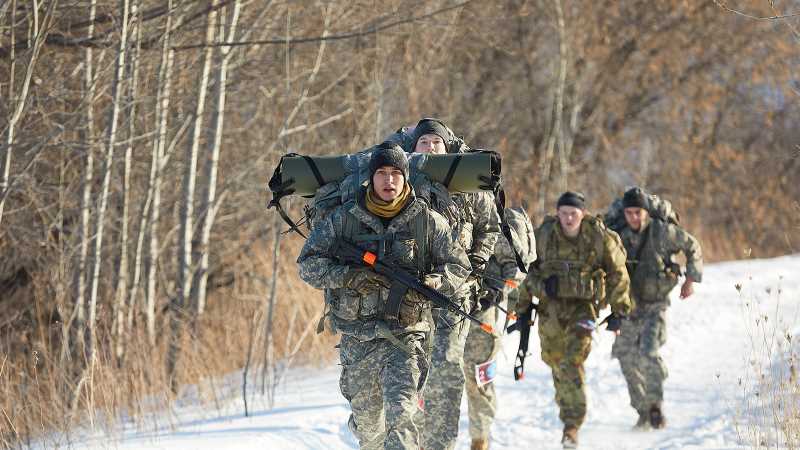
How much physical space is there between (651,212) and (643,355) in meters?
1.12

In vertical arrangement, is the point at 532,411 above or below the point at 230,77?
below

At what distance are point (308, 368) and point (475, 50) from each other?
34.8ft

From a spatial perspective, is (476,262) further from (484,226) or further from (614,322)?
(614,322)

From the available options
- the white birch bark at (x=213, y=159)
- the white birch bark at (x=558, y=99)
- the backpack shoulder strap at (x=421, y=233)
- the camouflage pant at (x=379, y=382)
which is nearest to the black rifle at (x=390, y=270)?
the backpack shoulder strap at (x=421, y=233)

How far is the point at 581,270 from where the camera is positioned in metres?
7.28

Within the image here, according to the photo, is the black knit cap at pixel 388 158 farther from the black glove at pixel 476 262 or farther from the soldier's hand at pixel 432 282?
the black glove at pixel 476 262

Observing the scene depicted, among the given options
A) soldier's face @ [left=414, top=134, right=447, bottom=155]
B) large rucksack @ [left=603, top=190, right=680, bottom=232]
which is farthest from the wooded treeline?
soldier's face @ [left=414, top=134, right=447, bottom=155]

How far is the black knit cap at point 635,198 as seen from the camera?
8.23 m

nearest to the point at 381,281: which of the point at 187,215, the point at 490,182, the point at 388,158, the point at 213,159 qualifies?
the point at 388,158

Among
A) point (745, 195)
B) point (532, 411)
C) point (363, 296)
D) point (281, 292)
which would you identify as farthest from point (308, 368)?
point (745, 195)

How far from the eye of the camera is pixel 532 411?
8461 millimetres

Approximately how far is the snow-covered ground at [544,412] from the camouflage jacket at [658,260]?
71 centimetres

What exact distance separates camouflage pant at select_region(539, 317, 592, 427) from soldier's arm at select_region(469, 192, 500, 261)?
1.65 metres

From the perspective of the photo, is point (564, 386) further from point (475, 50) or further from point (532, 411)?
point (475, 50)
